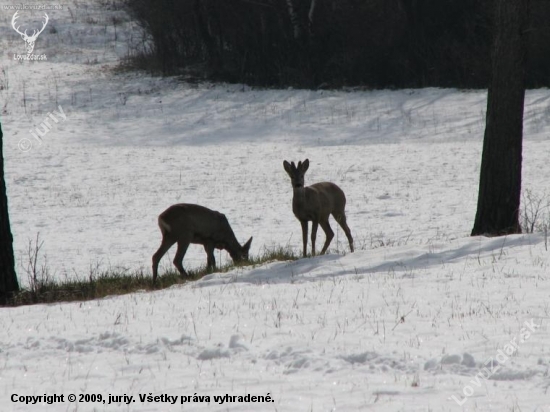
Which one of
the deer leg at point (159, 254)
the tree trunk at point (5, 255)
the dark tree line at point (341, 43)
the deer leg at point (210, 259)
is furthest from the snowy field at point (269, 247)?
the dark tree line at point (341, 43)

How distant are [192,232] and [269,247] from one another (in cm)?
285

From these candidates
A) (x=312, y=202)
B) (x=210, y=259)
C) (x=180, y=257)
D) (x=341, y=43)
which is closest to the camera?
(x=180, y=257)

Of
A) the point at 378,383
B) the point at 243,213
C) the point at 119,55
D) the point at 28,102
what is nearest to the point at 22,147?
the point at 28,102

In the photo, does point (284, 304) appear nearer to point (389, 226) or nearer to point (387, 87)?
point (389, 226)

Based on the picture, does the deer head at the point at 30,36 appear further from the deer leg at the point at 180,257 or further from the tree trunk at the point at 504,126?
the tree trunk at the point at 504,126

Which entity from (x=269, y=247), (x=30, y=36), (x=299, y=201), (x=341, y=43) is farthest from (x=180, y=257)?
(x=30, y=36)

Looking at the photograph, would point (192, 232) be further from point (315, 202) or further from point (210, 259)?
point (315, 202)

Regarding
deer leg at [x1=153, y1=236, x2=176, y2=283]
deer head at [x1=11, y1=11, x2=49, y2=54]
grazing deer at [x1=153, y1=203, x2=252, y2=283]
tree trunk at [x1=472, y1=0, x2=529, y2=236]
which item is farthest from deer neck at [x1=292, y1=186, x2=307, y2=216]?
deer head at [x1=11, y1=11, x2=49, y2=54]

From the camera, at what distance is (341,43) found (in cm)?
3434

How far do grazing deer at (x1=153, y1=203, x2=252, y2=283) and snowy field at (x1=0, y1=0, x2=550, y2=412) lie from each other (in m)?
1.32

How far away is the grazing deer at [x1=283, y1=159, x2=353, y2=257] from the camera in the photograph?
12.4m

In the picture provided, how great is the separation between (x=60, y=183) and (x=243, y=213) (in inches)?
230

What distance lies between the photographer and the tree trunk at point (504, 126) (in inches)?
446

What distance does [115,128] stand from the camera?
29188 millimetres
